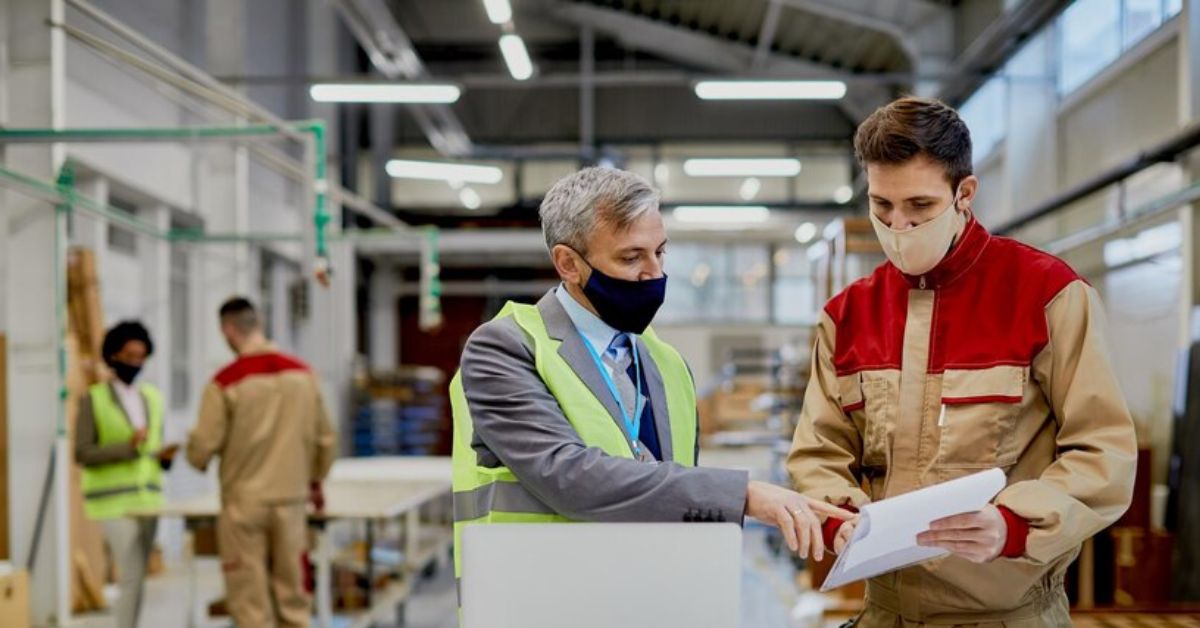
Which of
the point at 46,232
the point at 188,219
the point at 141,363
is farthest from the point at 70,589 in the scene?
the point at 188,219

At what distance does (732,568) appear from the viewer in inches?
57.4

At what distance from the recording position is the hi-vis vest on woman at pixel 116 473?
6.47 m

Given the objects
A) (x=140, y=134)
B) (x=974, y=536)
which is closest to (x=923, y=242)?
(x=974, y=536)

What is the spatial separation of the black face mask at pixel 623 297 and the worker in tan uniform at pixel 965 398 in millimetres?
352

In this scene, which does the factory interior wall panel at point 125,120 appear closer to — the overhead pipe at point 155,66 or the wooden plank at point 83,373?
the wooden plank at point 83,373

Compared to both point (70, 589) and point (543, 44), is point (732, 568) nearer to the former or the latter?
point (70, 589)

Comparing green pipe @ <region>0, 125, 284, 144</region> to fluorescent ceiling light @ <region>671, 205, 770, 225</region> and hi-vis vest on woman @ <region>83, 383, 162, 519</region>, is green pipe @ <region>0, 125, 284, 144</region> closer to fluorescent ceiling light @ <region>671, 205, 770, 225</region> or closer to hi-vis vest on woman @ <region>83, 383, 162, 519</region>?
hi-vis vest on woman @ <region>83, 383, 162, 519</region>

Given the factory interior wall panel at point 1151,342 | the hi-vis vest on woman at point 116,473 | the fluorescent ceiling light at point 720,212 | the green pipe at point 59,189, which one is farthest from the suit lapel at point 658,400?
the fluorescent ceiling light at point 720,212

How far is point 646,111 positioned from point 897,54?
5.13m

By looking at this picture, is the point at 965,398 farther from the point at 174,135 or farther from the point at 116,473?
the point at 116,473

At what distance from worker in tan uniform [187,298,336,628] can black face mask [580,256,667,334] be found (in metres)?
3.85

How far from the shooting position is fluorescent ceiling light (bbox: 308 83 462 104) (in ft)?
31.3

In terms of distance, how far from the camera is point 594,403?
177cm

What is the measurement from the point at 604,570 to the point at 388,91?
8780 millimetres
